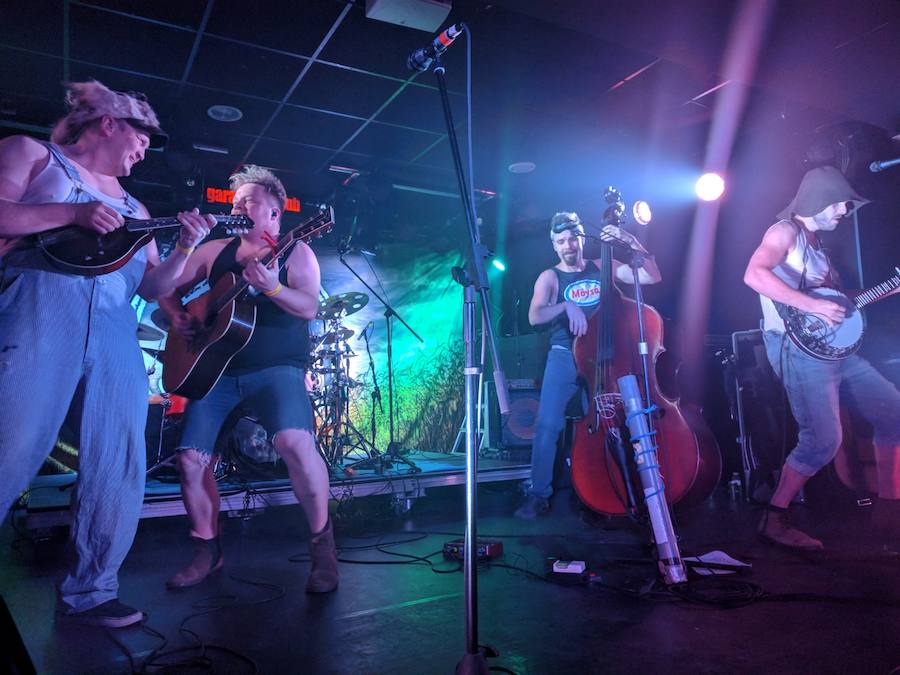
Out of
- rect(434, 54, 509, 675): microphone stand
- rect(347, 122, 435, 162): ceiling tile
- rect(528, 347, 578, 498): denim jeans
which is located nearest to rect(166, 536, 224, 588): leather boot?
rect(434, 54, 509, 675): microphone stand

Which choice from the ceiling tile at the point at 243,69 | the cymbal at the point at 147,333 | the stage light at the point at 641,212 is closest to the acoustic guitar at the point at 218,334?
the stage light at the point at 641,212

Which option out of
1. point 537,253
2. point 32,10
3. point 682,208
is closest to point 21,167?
point 32,10

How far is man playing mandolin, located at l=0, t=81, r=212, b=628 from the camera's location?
1932mm

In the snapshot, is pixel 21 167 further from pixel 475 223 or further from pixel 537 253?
Result: pixel 537 253

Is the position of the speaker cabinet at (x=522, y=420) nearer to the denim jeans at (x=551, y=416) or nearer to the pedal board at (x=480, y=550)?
the denim jeans at (x=551, y=416)

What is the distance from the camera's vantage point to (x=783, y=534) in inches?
130

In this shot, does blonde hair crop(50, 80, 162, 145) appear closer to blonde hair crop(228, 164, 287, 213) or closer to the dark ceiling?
blonde hair crop(228, 164, 287, 213)

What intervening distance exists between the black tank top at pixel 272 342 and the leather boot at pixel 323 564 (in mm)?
846

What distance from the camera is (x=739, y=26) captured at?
4.21 metres

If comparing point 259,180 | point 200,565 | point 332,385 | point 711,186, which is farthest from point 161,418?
point 711,186

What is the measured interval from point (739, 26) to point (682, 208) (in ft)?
7.82

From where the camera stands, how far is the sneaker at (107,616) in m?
2.09

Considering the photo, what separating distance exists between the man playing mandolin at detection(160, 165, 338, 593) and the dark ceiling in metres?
2.53

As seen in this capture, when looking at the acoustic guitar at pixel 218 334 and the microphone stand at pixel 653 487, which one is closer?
the microphone stand at pixel 653 487
